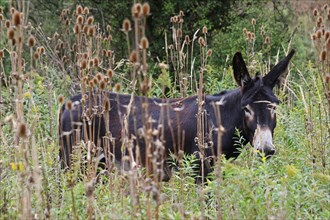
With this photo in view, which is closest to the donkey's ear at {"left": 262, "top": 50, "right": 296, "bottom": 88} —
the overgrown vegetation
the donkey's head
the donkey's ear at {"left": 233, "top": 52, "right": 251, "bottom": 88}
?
the donkey's head

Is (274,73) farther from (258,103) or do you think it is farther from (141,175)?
(141,175)

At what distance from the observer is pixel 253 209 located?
4.29 metres

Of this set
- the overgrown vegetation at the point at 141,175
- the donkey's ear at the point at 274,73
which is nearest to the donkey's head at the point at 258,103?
the donkey's ear at the point at 274,73

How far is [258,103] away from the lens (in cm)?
612

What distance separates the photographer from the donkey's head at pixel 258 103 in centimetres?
586

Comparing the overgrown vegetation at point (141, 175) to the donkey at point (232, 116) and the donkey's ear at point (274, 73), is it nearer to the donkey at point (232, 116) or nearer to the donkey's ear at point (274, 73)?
the donkey at point (232, 116)

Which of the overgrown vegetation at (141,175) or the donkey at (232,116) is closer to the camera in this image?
the overgrown vegetation at (141,175)

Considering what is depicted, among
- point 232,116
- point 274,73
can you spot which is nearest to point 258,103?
point 274,73

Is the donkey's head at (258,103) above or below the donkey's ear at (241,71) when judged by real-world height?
below

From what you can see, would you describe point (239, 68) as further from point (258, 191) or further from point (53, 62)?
point (53, 62)

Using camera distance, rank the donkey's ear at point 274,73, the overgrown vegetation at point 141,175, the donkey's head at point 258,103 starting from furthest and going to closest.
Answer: the donkey's ear at point 274,73
the donkey's head at point 258,103
the overgrown vegetation at point 141,175

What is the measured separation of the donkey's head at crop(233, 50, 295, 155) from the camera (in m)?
5.86

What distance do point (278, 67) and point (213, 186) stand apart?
2179 millimetres

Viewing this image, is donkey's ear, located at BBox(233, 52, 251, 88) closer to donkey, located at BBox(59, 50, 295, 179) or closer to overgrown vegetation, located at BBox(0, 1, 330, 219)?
donkey, located at BBox(59, 50, 295, 179)
